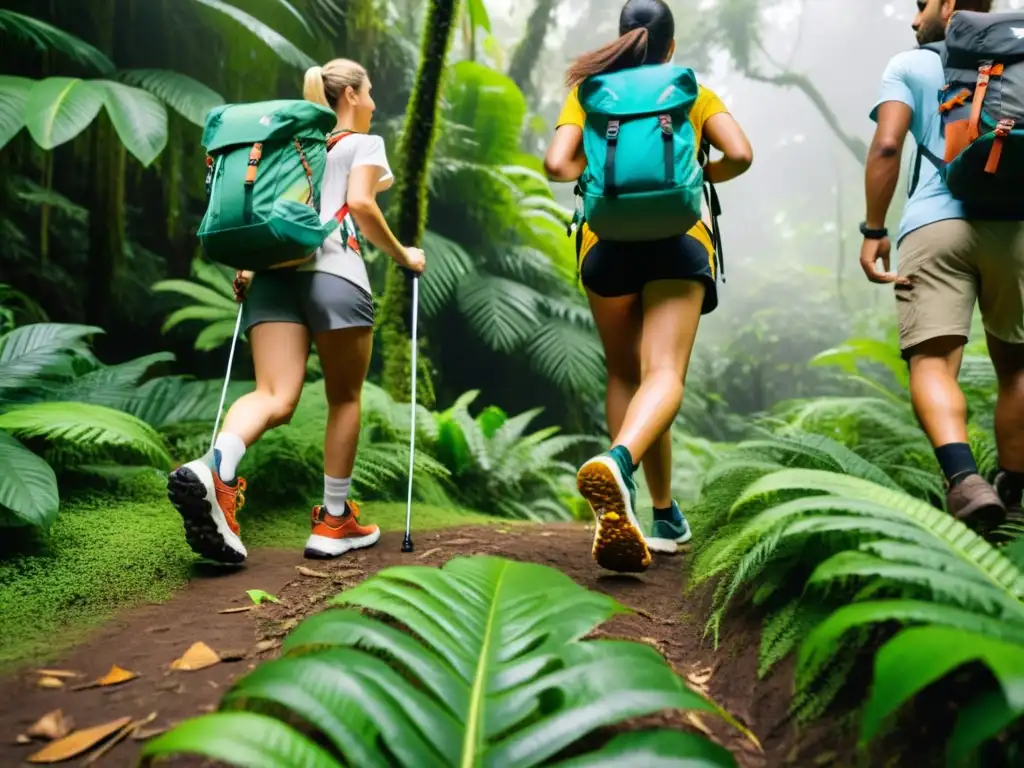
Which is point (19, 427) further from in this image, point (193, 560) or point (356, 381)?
point (356, 381)

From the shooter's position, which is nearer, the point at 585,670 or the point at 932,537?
the point at 585,670

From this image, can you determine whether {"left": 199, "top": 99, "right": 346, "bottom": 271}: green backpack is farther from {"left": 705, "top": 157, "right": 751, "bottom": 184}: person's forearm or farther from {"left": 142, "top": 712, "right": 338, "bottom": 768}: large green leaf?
{"left": 142, "top": 712, "right": 338, "bottom": 768}: large green leaf

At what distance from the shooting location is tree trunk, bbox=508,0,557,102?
986cm

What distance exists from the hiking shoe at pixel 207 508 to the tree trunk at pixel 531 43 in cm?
951

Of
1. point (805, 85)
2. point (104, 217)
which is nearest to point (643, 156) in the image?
point (104, 217)

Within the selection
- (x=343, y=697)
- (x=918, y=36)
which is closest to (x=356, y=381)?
(x=343, y=697)

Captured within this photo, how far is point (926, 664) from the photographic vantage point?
620 millimetres

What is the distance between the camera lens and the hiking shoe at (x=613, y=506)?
5.64ft

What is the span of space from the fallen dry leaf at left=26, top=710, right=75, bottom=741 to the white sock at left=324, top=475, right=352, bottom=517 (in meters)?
1.26

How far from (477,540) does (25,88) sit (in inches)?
126

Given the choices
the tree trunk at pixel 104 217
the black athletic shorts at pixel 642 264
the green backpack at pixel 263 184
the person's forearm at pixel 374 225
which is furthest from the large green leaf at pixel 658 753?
the tree trunk at pixel 104 217

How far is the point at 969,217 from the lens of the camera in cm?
204

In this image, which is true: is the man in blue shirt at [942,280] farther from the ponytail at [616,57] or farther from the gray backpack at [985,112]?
the ponytail at [616,57]

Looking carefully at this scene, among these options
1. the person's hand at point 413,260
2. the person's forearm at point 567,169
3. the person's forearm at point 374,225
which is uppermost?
the person's forearm at point 567,169
